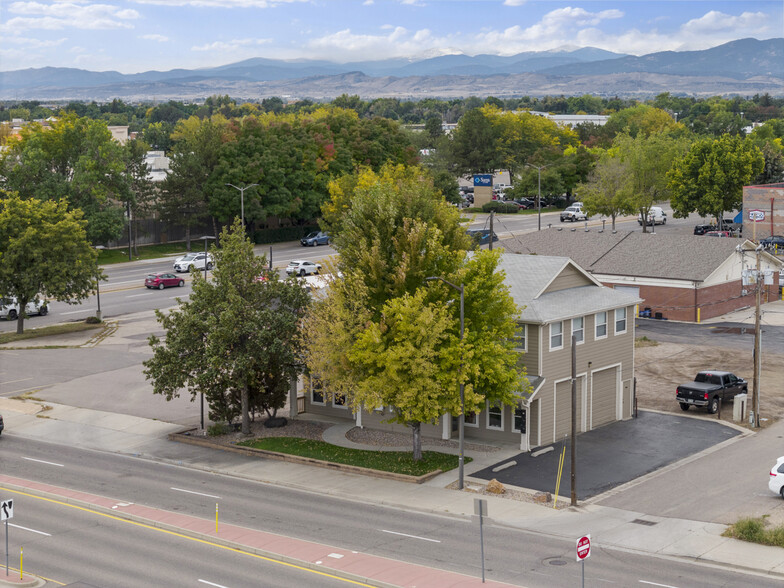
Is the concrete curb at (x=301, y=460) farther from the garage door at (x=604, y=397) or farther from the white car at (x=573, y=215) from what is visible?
the white car at (x=573, y=215)

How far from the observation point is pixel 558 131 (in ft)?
609

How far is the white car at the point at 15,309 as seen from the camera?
70.2 meters

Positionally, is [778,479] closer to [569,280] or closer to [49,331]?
[569,280]

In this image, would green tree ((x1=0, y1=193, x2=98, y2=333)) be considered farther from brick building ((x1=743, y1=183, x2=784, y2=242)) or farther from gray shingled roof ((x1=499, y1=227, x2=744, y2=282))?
brick building ((x1=743, y1=183, x2=784, y2=242))

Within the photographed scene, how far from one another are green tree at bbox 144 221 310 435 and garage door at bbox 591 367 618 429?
13659 millimetres

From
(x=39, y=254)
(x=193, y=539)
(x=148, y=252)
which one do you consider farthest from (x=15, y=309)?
(x=193, y=539)

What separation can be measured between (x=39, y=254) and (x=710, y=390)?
146 feet

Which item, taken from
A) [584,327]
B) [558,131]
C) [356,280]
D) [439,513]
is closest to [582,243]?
[584,327]

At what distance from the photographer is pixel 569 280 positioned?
151 feet

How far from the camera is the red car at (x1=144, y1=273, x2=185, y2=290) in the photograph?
8475 cm

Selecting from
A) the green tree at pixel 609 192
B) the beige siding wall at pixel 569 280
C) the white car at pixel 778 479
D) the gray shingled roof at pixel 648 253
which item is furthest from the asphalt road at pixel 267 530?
the green tree at pixel 609 192

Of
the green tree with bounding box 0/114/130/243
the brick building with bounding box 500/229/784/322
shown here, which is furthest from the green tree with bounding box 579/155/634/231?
the green tree with bounding box 0/114/130/243

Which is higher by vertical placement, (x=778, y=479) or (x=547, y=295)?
(x=547, y=295)

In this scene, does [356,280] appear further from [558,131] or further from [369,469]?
[558,131]
